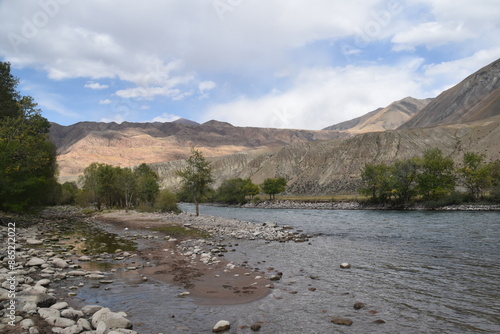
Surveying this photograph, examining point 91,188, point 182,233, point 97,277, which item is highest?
point 91,188

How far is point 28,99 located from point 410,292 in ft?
127

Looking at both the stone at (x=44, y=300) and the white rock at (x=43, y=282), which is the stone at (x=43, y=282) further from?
the stone at (x=44, y=300)

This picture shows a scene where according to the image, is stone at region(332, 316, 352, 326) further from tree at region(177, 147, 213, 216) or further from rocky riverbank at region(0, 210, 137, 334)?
tree at region(177, 147, 213, 216)

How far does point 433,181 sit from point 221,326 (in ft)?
237

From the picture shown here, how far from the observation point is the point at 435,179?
68688 millimetres

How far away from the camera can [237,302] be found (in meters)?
11.5

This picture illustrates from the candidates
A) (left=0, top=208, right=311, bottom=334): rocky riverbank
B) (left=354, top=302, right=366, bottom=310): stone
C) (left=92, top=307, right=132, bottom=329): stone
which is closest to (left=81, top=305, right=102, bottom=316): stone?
(left=0, top=208, right=311, bottom=334): rocky riverbank

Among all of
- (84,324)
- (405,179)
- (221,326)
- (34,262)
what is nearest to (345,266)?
(221,326)

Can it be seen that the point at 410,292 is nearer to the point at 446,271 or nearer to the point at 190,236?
the point at 446,271

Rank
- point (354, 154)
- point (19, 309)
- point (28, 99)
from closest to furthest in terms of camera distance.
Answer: point (19, 309) → point (28, 99) → point (354, 154)

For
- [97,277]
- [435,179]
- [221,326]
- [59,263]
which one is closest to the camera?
[221,326]

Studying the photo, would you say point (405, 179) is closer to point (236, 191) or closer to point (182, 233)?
point (182, 233)

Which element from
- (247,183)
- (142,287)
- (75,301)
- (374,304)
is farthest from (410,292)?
(247,183)

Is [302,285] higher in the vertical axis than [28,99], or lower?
lower
